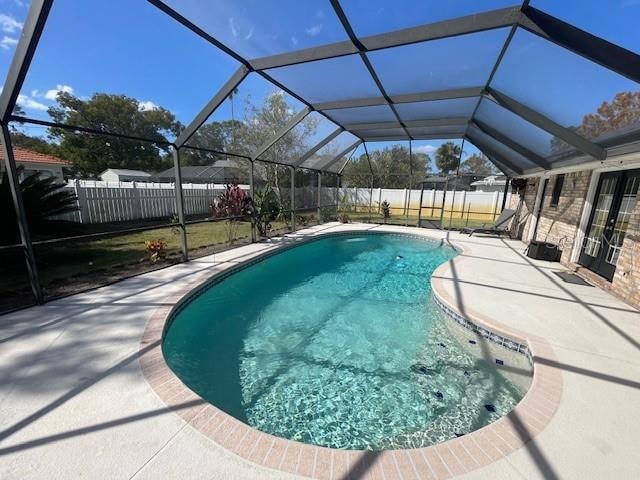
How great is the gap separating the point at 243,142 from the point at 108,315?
15991 millimetres

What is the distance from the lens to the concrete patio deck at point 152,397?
5.89 ft

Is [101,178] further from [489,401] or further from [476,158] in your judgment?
[476,158]

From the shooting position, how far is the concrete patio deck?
1.79 m

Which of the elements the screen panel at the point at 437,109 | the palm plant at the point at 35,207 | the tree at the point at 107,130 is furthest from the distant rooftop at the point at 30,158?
the screen panel at the point at 437,109

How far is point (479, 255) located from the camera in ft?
25.8

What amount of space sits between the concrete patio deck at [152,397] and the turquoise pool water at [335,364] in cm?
66

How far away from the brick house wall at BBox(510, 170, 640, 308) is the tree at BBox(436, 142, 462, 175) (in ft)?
80.4

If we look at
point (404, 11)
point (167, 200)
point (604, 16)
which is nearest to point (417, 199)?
point (167, 200)

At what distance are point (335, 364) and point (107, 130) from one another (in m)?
42.7

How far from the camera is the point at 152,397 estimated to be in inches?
93.0

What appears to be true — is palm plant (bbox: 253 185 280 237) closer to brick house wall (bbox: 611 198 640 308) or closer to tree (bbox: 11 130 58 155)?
brick house wall (bbox: 611 198 640 308)

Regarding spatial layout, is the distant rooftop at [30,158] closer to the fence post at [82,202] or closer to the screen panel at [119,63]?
the screen panel at [119,63]

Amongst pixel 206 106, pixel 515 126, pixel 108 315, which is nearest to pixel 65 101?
pixel 206 106

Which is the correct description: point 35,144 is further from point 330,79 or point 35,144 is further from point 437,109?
point 437,109
